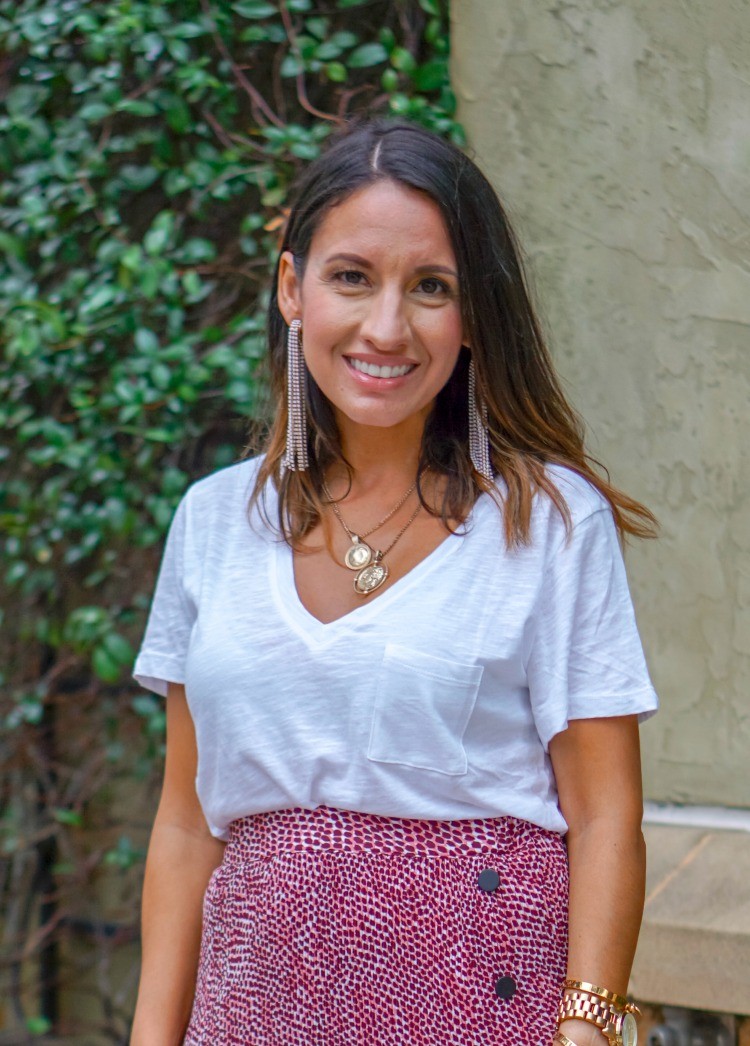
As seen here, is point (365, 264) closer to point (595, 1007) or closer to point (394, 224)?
point (394, 224)

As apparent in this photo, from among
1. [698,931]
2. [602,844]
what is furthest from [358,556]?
[698,931]

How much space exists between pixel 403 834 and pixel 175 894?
44 centimetres

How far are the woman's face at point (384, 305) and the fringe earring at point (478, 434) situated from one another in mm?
64

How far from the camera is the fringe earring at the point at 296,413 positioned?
6.45ft

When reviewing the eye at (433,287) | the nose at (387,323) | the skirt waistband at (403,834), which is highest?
the eye at (433,287)

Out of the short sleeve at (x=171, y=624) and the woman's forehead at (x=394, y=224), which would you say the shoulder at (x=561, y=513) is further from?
the short sleeve at (x=171, y=624)

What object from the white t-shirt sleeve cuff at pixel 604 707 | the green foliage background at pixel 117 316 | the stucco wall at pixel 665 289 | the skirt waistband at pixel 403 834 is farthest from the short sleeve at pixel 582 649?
the green foliage background at pixel 117 316

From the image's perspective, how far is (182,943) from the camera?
6.24 feet

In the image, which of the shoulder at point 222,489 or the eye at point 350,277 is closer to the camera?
the eye at point 350,277

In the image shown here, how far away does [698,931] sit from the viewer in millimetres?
2418

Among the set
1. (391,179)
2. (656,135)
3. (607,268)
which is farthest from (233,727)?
(656,135)

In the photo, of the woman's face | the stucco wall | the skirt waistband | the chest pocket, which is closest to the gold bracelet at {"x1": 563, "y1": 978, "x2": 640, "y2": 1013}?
the skirt waistband

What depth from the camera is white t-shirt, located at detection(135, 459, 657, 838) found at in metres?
1.62

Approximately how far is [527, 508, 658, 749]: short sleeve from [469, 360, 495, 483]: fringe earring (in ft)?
0.62
